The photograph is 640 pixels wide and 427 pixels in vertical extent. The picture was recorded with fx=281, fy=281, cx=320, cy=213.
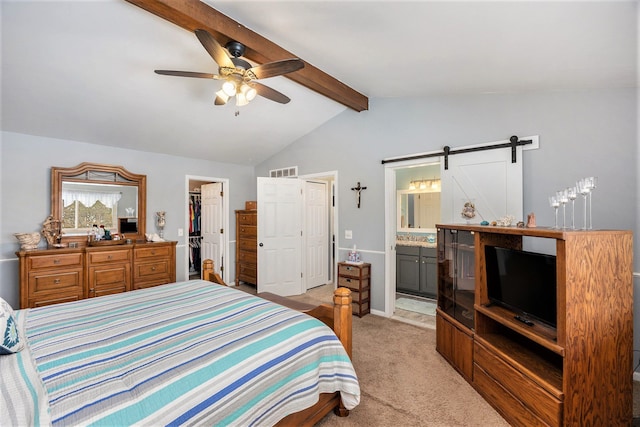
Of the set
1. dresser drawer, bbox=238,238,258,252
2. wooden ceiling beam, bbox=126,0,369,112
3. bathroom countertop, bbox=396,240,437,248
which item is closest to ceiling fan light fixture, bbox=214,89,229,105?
wooden ceiling beam, bbox=126,0,369,112

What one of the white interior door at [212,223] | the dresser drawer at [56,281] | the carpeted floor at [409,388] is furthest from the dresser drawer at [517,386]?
the white interior door at [212,223]

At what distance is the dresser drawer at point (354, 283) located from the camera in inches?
151

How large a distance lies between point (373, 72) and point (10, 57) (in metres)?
3.15

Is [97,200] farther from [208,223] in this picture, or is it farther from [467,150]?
[467,150]

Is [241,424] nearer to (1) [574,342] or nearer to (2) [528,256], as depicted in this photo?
(1) [574,342]

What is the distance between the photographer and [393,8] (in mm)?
1729

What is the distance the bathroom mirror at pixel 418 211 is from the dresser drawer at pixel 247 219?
2.61 meters

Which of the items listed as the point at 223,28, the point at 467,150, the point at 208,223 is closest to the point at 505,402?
the point at 467,150

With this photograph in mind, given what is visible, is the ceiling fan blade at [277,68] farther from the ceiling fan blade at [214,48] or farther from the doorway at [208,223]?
the doorway at [208,223]

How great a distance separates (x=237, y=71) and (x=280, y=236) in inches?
118

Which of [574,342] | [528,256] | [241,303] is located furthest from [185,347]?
[528,256]

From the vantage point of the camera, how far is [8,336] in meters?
1.33

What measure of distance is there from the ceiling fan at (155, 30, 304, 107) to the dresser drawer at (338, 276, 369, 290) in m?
2.57

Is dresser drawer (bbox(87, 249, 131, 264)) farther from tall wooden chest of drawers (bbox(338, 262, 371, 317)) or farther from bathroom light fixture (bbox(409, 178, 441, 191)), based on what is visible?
bathroom light fixture (bbox(409, 178, 441, 191))
